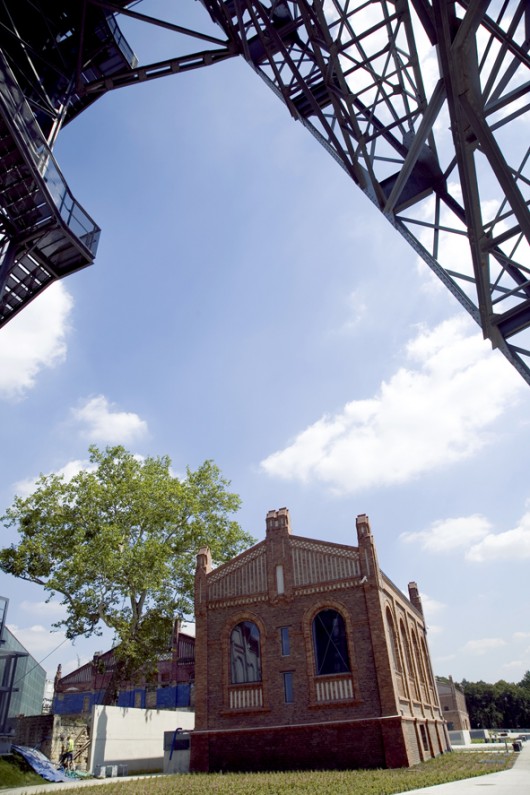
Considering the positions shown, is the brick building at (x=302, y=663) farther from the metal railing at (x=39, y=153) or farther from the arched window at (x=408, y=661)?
the metal railing at (x=39, y=153)

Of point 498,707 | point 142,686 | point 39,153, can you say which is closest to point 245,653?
point 39,153

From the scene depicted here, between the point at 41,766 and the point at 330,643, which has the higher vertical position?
the point at 330,643

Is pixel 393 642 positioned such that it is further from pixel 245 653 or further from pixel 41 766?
pixel 41 766

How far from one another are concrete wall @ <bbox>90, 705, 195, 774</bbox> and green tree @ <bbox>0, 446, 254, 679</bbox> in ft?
7.34

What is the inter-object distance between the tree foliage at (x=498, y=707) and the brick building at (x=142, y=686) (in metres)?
53.3

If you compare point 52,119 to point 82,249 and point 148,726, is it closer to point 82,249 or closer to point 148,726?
point 82,249

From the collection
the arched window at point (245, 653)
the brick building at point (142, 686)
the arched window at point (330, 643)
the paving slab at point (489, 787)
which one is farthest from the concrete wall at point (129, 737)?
the paving slab at point (489, 787)

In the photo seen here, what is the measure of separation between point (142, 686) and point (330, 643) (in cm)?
2645

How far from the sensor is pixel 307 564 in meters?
20.0

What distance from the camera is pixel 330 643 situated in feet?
61.1

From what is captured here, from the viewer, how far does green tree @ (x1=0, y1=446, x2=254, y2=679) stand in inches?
938

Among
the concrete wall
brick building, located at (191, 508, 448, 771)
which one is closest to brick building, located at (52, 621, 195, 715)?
the concrete wall

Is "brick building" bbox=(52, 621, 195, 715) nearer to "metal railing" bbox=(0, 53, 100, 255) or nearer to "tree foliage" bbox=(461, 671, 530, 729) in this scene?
"metal railing" bbox=(0, 53, 100, 255)

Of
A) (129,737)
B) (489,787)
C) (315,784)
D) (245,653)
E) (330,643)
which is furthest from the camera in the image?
(129,737)
